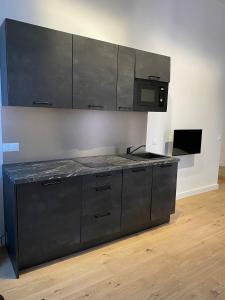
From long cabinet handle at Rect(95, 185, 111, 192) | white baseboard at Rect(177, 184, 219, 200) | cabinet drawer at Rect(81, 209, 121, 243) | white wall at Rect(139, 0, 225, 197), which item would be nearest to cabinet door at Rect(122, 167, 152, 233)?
cabinet drawer at Rect(81, 209, 121, 243)

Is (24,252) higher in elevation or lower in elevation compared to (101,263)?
higher

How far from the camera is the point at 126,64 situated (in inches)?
108

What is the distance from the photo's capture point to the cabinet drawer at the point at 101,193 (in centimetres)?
240

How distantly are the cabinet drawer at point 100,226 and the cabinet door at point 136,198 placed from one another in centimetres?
12

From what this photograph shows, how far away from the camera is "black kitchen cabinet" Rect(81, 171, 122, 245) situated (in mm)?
2416

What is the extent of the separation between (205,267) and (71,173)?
1.65m

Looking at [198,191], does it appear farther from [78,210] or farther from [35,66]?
[35,66]

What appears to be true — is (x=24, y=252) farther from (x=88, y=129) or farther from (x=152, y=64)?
(x=152, y=64)

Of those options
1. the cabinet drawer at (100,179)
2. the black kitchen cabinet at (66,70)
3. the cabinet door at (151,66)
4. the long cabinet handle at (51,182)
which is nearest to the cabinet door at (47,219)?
the long cabinet handle at (51,182)

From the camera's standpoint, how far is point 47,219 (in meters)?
2.18

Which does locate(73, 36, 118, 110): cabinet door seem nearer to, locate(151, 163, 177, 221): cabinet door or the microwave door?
the microwave door

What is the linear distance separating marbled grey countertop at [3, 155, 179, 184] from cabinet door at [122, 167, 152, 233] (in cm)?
12

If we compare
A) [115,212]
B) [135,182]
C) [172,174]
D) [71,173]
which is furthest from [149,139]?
[71,173]

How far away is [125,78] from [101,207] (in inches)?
59.4
